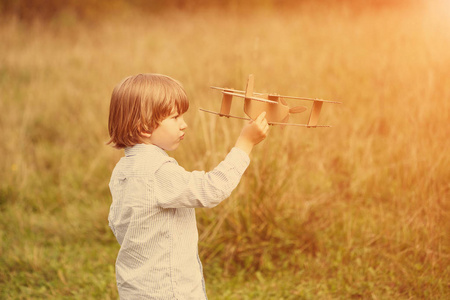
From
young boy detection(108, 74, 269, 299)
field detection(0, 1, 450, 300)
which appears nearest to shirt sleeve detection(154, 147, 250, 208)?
young boy detection(108, 74, 269, 299)

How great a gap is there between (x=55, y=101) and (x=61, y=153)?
1292 millimetres

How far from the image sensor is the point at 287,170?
3.20 metres

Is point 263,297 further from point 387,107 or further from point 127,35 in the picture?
point 127,35

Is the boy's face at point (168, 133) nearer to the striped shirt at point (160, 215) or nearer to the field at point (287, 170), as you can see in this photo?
the striped shirt at point (160, 215)

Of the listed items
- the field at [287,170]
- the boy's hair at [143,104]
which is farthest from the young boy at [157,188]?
the field at [287,170]

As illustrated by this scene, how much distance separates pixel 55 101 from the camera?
597 centimetres

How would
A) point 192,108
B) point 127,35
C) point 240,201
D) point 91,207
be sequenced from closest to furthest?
point 240,201
point 91,207
point 192,108
point 127,35

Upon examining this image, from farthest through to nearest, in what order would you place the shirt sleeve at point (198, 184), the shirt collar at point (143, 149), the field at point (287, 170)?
the field at point (287, 170) < the shirt collar at point (143, 149) < the shirt sleeve at point (198, 184)

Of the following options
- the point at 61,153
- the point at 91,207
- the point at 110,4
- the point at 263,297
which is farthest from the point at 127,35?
the point at 263,297

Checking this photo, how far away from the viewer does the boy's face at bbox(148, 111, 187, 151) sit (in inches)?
69.3

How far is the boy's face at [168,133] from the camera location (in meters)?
1.76

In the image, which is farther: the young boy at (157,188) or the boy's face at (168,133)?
the boy's face at (168,133)

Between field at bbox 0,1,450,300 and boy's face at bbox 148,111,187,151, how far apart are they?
1.29 meters

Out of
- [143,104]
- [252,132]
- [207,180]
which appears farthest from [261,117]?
[143,104]
